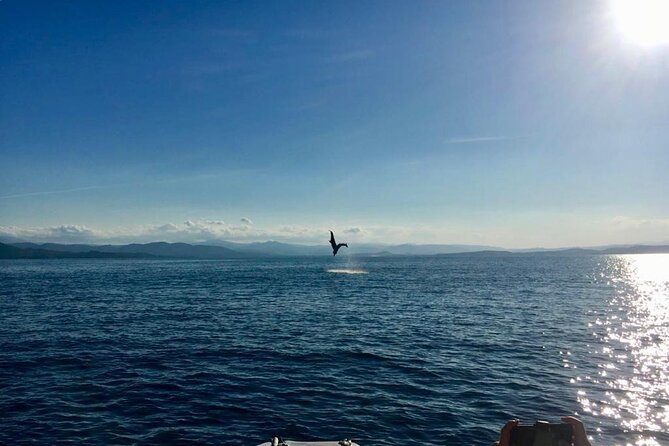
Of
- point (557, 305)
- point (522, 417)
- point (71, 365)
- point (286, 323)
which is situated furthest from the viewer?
point (557, 305)

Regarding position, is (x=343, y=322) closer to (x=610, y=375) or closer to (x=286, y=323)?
(x=286, y=323)

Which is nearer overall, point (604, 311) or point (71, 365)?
point (71, 365)

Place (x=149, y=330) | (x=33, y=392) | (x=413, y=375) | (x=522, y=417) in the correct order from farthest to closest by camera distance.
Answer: (x=149, y=330) < (x=413, y=375) < (x=33, y=392) < (x=522, y=417)

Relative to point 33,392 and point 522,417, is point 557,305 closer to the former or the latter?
point 522,417

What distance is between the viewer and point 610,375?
99.3 feet

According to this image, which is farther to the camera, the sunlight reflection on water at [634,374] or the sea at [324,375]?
the sunlight reflection on water at [634,374]

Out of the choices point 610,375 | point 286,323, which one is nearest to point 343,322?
point 286,323

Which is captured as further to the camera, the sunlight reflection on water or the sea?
the sunlight reflection on water

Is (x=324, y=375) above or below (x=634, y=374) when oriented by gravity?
above

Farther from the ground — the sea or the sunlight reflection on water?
the sea

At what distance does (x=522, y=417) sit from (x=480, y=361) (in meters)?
10.9

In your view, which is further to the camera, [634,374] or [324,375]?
[634,374]

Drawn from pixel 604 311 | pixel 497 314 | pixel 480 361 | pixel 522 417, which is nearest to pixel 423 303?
pixel 497 314

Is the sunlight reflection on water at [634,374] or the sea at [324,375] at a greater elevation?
the sea at [324,375]
